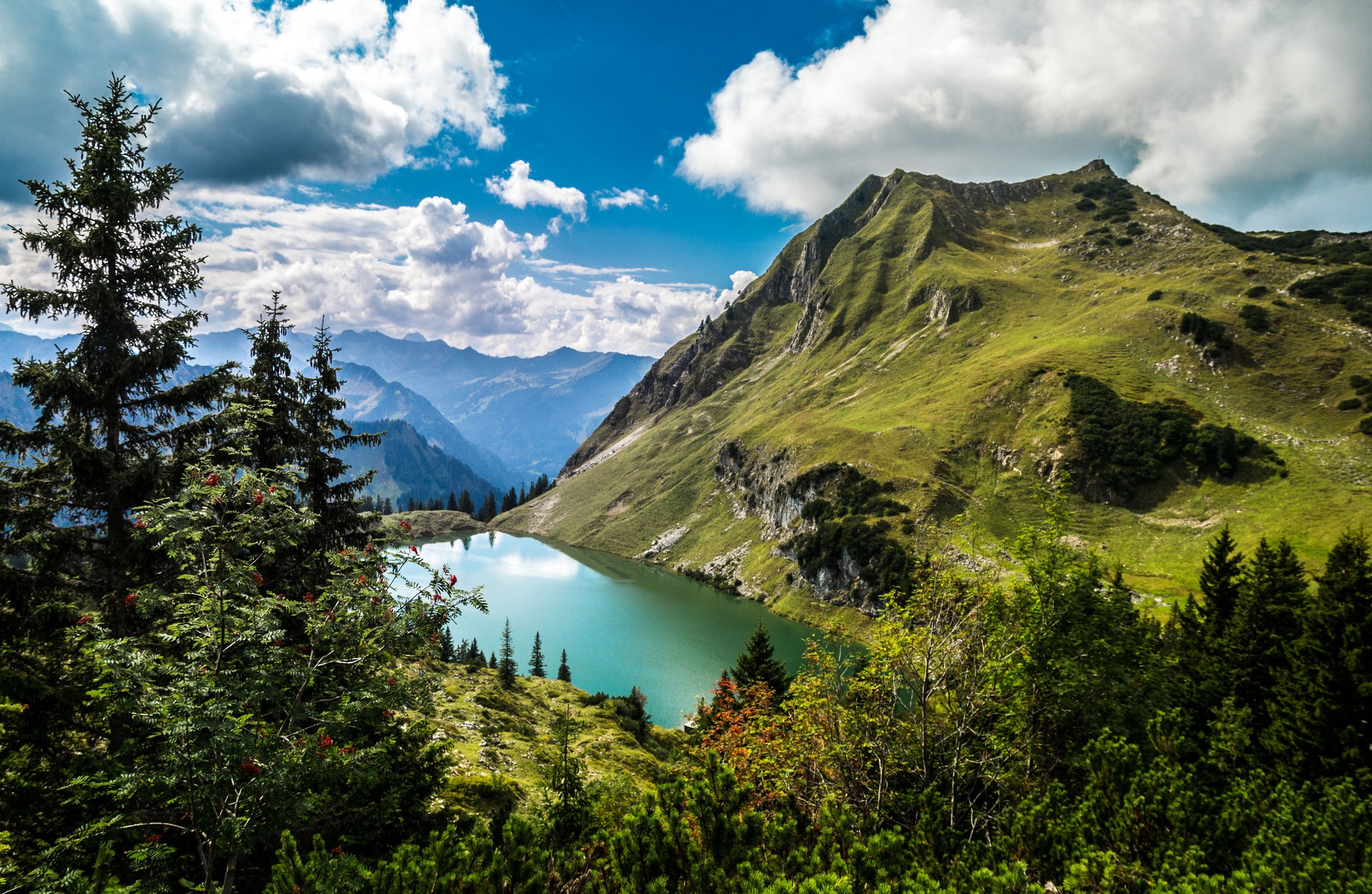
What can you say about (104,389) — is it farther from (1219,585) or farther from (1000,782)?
(1219,585)

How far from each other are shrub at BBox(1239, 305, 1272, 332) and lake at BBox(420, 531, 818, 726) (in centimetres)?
8970

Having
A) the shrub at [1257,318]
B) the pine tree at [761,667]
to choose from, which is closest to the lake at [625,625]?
the pine tree at [761,667]

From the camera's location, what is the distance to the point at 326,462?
20406 millimetres

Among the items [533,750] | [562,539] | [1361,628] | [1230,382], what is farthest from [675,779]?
[562,539]

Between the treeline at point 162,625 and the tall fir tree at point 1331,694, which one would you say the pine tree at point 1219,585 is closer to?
the tall fir tree at point 1331,694

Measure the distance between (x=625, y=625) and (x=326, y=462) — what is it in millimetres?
73565

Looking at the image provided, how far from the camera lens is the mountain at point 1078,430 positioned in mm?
70000

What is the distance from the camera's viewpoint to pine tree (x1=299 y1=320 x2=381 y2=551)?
19859mm

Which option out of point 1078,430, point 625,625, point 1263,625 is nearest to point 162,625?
point 1263,625

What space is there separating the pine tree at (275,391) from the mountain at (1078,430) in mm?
21294

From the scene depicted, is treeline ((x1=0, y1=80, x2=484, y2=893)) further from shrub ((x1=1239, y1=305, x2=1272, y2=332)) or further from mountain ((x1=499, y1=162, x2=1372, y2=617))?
shrub ((x1=1239, y1=305, x2=1272, y2=332))

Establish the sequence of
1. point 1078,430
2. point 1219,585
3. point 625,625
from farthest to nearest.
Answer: point 625,625 < point 1078,430 < point 1219,585

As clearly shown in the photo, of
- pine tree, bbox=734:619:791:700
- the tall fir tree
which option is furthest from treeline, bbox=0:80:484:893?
pine tree, bbox=734:619:791:700

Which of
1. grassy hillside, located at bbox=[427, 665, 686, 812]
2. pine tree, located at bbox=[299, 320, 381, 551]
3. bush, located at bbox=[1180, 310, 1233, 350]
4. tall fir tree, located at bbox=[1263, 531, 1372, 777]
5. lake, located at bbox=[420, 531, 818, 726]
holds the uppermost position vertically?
bush, located at bbox=[1180, 310, 1233, 350]
